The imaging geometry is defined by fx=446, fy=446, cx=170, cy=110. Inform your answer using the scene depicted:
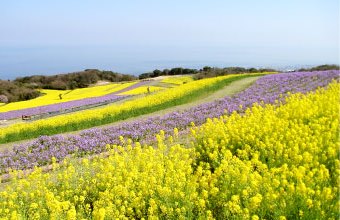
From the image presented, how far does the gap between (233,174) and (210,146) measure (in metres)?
3.01

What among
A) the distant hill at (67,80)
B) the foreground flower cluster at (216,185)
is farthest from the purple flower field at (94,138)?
the distant hill at (67,80)

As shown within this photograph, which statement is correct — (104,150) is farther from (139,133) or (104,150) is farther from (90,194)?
(90,194)

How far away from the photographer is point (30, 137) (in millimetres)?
19266

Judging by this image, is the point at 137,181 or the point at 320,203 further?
the point at 137,181

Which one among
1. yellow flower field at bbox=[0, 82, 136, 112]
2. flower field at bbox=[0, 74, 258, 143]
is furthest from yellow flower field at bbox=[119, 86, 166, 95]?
flower field at bbox=[0, 74, 258, 143]

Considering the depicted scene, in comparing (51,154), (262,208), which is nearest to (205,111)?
(51,154)

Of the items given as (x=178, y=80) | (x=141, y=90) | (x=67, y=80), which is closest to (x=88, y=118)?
(x=141, y=90)

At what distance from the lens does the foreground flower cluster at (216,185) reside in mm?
5512

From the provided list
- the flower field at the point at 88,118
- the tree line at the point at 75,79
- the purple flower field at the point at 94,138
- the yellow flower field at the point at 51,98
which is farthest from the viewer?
the tree line at the point at 75,79

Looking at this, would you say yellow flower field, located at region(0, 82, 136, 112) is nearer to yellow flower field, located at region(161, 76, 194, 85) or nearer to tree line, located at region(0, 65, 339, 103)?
tree line, located at region(0, 65, 339, 103)

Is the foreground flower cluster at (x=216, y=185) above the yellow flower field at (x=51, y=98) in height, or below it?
above

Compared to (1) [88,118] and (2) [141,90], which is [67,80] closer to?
(2) [141,90]

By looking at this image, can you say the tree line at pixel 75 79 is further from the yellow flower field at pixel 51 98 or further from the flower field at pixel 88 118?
the flower field at pixel 88 118

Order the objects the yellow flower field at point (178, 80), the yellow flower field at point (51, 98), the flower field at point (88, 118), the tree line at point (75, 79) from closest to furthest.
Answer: the flower field at point (88, 118)
the yellow flower field at point (51, 98)
the tree line at point (75, 79)
the yellow flower field at point (178, 80)
